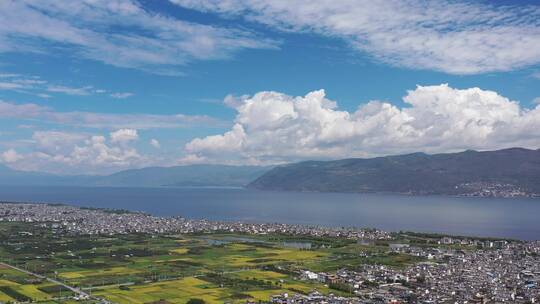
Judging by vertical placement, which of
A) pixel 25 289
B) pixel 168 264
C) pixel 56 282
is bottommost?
pixel 25 289

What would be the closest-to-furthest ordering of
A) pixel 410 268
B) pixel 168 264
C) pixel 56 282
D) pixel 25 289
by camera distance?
pixel 25 289
pixel 56 282
pixel 410 268
pixel 168 264

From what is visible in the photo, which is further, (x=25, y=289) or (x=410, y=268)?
(x=410, y=268)

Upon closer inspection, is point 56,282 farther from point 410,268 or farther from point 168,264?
point 410,268

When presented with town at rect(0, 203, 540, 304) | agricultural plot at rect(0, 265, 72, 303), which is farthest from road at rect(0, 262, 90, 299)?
town at rect(0, 203, 540, 304)

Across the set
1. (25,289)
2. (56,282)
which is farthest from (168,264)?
(25,289)

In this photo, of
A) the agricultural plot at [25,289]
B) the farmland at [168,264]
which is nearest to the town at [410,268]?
the farmland at [168,264]

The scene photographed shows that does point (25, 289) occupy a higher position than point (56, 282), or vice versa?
point (56, 282)

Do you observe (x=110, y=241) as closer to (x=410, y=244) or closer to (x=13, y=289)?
(x=13, y=289)

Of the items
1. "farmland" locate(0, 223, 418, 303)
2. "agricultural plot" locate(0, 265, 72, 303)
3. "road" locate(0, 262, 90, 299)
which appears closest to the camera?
"agricultural plot" locate(0, 265, 72, 303)

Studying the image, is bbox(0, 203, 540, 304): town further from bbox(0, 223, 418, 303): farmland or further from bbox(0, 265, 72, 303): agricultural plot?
bbox(0, 265, 72, 303): agricultural plot

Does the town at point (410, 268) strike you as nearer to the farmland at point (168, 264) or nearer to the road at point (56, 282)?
the farmland at point (168, 264)
